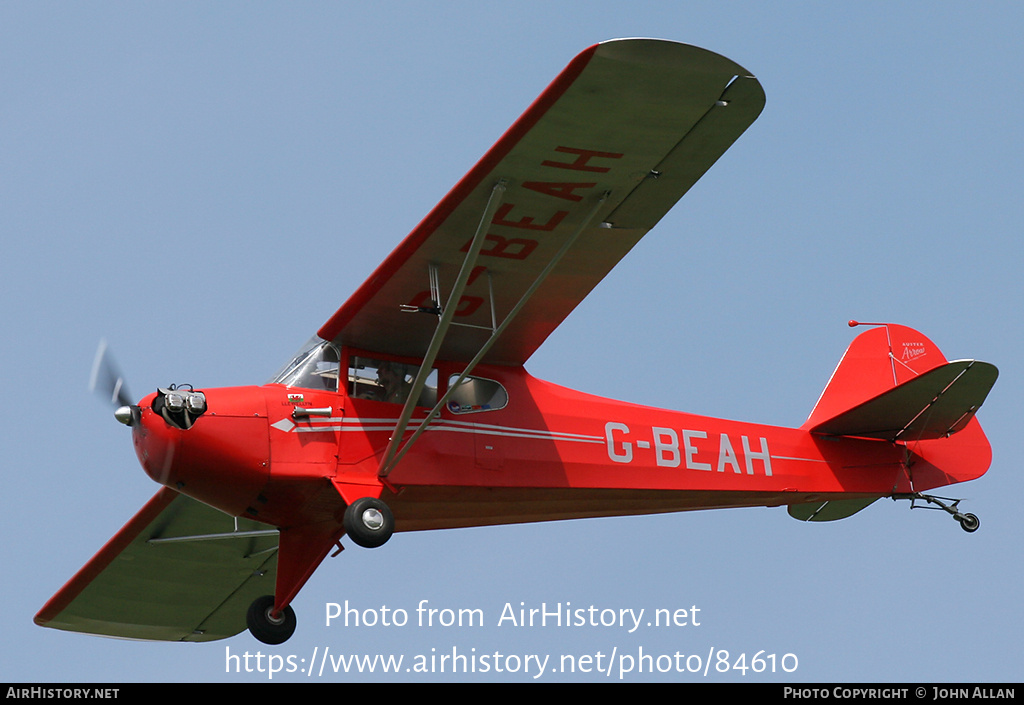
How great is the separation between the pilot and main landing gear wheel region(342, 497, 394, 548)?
1108 millimetres

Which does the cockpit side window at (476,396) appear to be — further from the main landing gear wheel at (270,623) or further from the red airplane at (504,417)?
the main landing gear wheel at (270,623)

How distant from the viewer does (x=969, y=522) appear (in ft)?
46.6

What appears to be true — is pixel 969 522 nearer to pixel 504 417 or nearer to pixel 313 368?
pixel 504 417

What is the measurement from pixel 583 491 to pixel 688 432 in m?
1.32

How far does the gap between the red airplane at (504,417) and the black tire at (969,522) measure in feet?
0.06

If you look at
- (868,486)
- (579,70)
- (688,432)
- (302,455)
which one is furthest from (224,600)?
(579,70)

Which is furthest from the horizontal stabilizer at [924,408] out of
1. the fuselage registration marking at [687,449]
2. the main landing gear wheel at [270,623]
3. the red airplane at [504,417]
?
the main landing gear wheel at [270,623]

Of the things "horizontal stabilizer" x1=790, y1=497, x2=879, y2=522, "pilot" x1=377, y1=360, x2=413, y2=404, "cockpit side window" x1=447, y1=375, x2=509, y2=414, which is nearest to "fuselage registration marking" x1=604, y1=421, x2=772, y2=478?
"cockpit side window" x1=447, y1=375, x2=509, y2=414

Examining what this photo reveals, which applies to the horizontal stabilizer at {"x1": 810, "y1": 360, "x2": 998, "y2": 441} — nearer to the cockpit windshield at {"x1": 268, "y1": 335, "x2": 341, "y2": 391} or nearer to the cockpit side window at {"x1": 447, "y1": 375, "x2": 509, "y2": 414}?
the cockpit side window at {"x1": 447, "y1": 375, "x2": 509, "y2": 414}

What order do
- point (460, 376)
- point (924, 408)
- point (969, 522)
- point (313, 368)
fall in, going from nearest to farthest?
1. point (460, 376)
2. point (313, 368)
3. point (924, 408)
4. point (969, 522)

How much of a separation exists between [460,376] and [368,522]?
1458 mm

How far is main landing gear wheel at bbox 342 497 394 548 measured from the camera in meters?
11.2

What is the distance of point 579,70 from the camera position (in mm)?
9750

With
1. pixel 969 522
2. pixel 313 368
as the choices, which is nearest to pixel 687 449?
pixel 969 522
